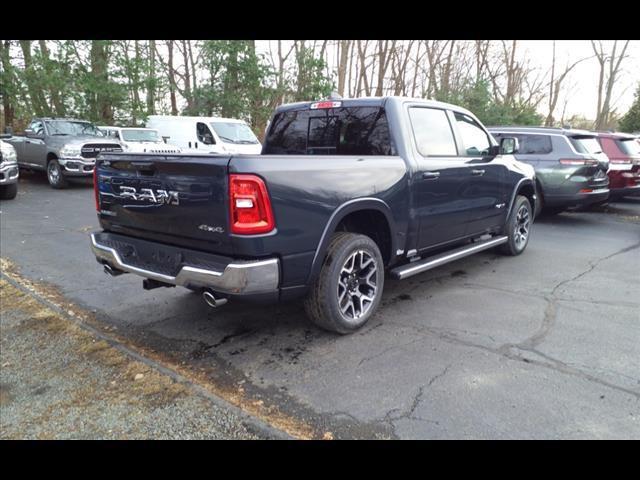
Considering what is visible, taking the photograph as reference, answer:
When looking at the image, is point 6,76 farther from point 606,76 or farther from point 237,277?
point 606,76

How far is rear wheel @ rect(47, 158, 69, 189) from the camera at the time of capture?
13.0 m

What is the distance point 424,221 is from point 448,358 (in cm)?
147

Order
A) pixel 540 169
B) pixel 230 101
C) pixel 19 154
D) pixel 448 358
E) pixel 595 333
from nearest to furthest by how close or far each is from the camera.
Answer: pixel 448 358, pixel 595 333, pixel 540 169, pixel 19 154, pixel 230 101

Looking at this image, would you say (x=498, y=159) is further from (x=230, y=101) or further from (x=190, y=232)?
(x=230, y=101)

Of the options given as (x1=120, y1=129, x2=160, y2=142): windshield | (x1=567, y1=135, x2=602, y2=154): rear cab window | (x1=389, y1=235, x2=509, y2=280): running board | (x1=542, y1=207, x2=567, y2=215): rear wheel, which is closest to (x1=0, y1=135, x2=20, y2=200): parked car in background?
(x1=120, y1=129, x2=160, y2=142): windshield

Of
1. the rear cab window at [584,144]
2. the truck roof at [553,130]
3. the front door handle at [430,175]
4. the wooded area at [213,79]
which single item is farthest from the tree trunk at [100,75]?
the front door handle at [430,175]

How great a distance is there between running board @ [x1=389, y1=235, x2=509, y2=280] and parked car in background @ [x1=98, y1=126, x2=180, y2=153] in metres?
10.5

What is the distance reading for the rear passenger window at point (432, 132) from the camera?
455 cm

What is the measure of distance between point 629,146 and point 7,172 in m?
13.9

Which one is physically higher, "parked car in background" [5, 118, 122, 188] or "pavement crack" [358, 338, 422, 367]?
"parked car in background" [5, 118, 122, 188]

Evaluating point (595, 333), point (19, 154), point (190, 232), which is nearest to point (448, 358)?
point (595, 333)

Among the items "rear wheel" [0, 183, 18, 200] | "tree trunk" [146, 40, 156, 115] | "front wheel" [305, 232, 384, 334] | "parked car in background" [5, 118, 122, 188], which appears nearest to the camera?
"front wheel" [305, 232, 384, 334]

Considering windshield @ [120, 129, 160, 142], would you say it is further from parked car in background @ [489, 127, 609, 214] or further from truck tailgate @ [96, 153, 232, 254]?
truck tailgate @ [96, 153, 232, 254]

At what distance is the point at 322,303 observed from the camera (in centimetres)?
365
